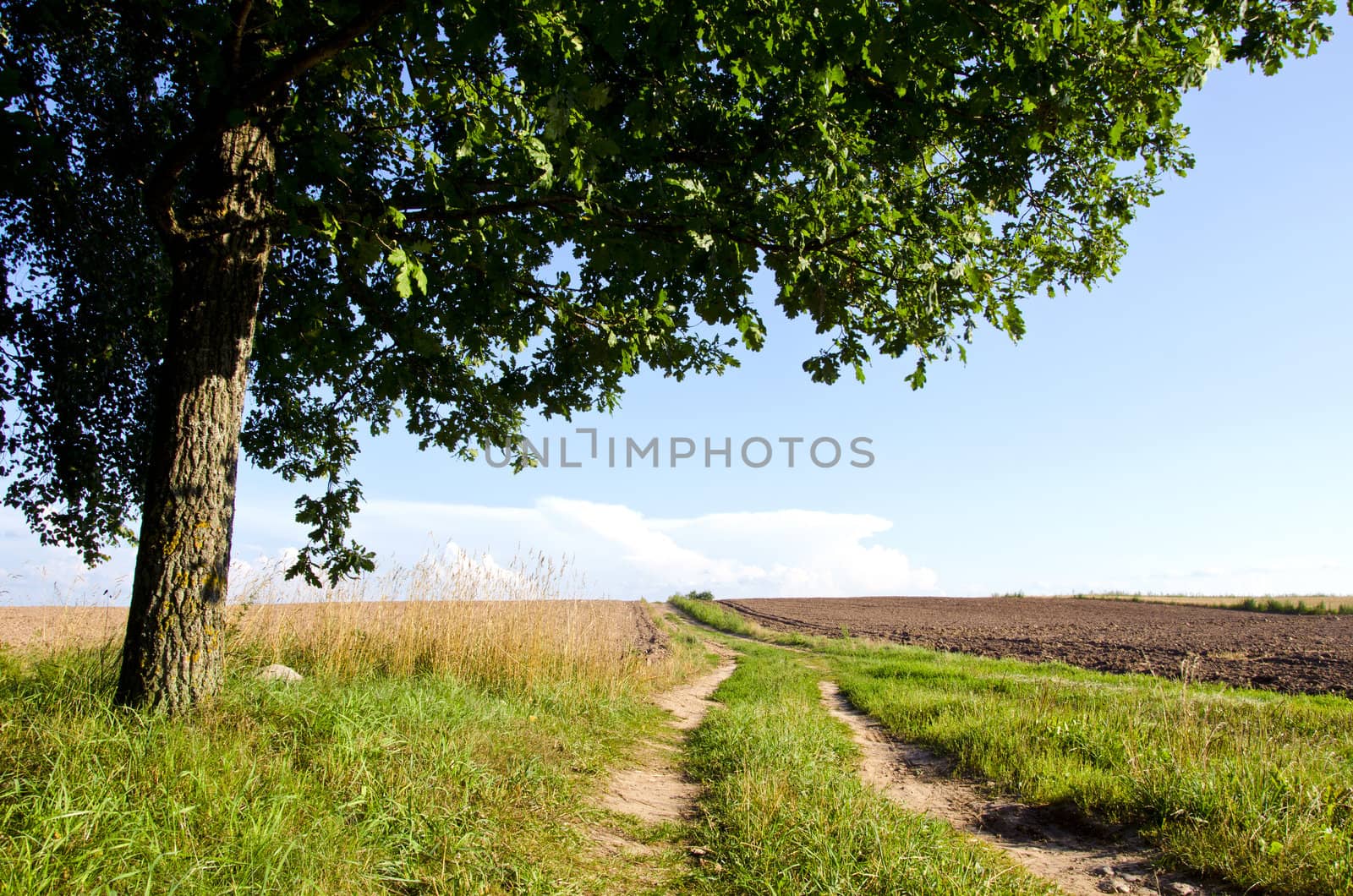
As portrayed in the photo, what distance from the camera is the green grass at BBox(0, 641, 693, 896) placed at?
11.0 ft

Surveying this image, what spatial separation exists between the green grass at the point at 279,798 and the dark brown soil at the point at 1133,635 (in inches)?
287

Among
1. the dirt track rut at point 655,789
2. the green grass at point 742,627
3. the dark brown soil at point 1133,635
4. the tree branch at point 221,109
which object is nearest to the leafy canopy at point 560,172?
the tree branch at point 221,109

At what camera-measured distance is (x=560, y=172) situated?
529 cm

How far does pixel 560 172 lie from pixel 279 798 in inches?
177

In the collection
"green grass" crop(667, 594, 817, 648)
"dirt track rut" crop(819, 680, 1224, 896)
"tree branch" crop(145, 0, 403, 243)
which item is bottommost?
"green grass" crop(667, 594, 817, 648)

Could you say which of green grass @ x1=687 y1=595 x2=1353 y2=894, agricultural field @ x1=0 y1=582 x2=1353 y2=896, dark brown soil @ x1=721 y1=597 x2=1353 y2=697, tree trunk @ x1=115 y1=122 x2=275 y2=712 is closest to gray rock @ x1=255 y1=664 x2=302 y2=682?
agricultural field @ x1=0 y1=582 x2=1353 y2=896

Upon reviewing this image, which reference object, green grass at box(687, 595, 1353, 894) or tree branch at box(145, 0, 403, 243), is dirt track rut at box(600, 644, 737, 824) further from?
tree branch at box(145, 0, 403, 243)

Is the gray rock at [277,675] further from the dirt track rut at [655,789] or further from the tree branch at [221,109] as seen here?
the tree branch at [221,109]

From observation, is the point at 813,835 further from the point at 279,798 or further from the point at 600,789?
the point at 279,798

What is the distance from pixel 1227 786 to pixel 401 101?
29.9 feet

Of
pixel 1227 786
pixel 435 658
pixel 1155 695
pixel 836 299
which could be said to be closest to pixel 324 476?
pixel 435 658

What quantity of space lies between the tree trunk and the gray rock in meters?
1.10

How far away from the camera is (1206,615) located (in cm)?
3588

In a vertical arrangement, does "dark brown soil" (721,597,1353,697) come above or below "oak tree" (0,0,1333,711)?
below
